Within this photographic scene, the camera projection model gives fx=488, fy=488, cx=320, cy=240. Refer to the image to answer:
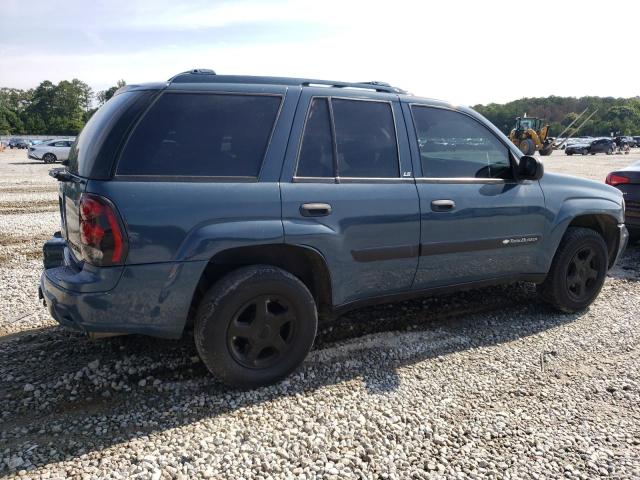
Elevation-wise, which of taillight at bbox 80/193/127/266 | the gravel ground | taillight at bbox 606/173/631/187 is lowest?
the gravel ground

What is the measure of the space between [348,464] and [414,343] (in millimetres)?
1556

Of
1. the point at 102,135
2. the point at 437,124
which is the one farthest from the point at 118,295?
the point at 437,124

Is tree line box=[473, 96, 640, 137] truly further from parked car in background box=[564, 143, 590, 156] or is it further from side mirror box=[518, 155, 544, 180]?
side mirror box=[518, 155, 544, 180]

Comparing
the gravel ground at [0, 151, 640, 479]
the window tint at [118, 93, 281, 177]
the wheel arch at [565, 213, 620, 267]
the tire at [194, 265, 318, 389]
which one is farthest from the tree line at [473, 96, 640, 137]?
the tire at [194, 265, 318, 389]

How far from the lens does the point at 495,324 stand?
4.33m

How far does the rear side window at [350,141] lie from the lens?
3264 millimetres

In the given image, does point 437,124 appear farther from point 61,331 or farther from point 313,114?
point 61,331

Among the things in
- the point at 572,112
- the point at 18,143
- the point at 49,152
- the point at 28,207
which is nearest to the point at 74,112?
the point at 18,143

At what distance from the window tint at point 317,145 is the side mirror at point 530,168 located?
1738mm

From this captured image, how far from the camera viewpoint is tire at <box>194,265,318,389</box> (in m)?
2.94

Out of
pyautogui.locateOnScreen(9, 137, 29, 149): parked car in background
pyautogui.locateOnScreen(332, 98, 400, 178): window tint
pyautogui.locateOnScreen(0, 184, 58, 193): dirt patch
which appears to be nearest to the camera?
pyautogui.locateOnScreen(332, 98, 400, 178): window tint

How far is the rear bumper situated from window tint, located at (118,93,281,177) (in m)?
0.57

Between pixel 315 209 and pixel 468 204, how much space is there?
52.8 inches

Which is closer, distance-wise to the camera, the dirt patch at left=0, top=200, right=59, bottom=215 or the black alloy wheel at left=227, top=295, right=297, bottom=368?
the black alloy wheel at left=227, top=295, right=297, bottom=368
